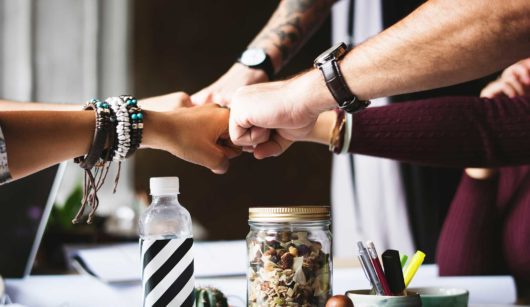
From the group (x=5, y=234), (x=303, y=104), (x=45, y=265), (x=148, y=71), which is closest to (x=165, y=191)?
(x=303, y=104)

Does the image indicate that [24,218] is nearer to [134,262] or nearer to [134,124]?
[134,262]

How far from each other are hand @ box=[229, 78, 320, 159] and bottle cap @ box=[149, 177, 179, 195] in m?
0.30

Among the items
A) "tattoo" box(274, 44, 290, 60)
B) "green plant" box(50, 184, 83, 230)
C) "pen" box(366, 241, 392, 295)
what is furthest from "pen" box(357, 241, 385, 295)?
"green plant" box(50, 184, 83, 230)

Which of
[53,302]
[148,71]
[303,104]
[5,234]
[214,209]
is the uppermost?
[148,71]

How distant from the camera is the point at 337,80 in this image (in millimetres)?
830

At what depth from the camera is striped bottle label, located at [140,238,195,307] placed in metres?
0.63

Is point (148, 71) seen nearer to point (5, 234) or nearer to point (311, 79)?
point (5, 234)

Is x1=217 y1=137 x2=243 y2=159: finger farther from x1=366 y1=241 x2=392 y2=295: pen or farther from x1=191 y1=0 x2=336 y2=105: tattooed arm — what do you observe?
x1=366 y1=241 x2=392 y2=295: pen

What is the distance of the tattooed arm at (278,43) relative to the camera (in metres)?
1.32

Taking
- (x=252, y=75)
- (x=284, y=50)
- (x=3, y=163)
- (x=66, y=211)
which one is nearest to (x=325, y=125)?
(x=252, y=75)

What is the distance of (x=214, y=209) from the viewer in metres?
2.34

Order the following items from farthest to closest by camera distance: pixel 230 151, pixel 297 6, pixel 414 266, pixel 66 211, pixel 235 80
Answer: pixel 66 211, pixel 297 6, pixel 235 80, pixel 230 151, pixel 414 266

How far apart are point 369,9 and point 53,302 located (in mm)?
1633

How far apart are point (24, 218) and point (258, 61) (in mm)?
586
